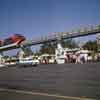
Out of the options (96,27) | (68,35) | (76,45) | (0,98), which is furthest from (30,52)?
(0,98)

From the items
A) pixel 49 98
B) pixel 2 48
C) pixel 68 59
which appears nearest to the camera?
pixel 49 98

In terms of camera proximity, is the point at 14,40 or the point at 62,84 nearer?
the point at 62,84

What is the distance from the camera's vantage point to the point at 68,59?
57.2 meters

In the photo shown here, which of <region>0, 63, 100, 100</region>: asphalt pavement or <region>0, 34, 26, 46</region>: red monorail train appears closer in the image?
<region>0, 63, 100, 100</region>: asphalt pavement

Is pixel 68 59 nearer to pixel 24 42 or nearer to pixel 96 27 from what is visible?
pixel 96 27

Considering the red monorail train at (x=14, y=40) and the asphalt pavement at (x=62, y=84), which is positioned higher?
the red monorail train at (x=14, y=40)

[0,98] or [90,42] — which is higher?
[90,42]

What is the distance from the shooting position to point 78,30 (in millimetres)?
68625

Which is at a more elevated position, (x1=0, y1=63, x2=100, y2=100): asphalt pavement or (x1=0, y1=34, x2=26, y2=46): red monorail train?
(x1=0, y1=34, x2=26, y2=46): red monorail train

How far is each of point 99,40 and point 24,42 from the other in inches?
1011

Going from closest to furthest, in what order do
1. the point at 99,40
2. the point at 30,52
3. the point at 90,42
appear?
the point at 99,40
the point at 90,42
the point at 30,52

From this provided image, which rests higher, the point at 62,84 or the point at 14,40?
the point at 14,40

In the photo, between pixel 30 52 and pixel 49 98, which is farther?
pixel 30 52

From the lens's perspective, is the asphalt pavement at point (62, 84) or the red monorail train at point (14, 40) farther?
the red monorail train at point (14, 40)
